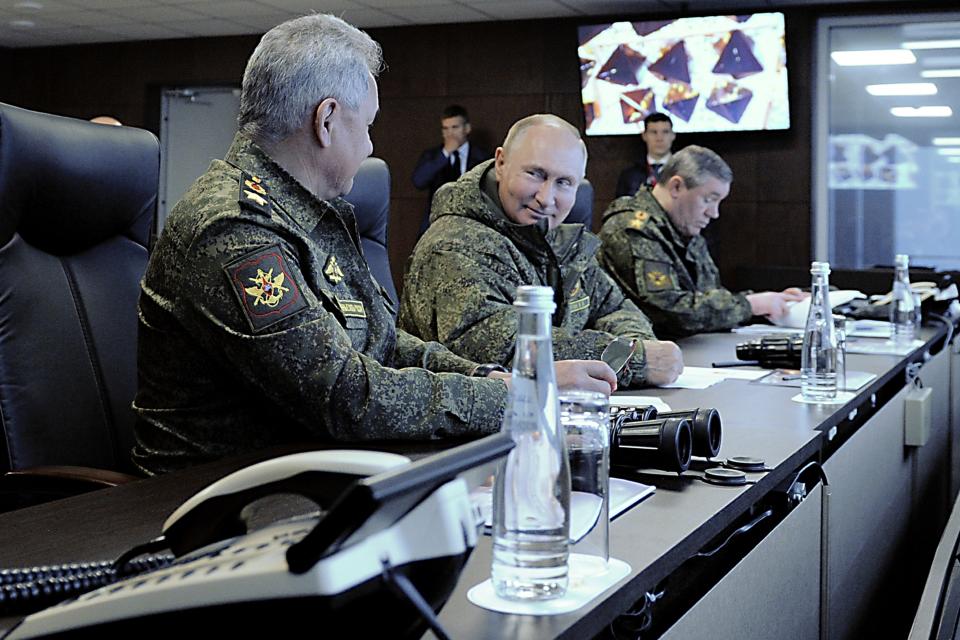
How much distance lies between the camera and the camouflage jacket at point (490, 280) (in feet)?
7.18

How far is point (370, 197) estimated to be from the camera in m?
2.70

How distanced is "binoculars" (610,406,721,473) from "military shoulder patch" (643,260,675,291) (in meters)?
1.97

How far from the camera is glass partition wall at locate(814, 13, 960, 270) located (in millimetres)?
6633

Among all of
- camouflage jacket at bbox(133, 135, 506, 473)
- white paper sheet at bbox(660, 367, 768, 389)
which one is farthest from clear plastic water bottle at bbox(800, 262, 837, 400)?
camouflage jacket at bbox(133, 135, 506, 473)

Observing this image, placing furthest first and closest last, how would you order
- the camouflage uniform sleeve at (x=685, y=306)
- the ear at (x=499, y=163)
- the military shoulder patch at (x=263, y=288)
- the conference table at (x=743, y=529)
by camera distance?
1. the camouflage uniform sleeve at (x=685, y=306)
2. the ear at (x=499, y=163)
3. the military shoulder patch at (x=263, y=288)
4. the conference table at (x=743, y=529)

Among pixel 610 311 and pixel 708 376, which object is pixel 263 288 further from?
pixel 610 311

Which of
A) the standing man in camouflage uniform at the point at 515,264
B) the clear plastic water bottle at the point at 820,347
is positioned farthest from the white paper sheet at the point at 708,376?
the clear plastic water bottle at the point at 820,347

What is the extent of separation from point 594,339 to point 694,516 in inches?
43.6

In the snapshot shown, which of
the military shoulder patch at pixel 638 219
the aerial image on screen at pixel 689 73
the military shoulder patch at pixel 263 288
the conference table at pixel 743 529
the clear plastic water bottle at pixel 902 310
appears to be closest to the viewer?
the conference table at pixel 743 529

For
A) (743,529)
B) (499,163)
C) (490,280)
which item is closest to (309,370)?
(743,529)

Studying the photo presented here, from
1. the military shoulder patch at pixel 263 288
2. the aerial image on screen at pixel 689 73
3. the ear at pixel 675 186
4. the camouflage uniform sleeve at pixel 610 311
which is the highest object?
the aerial image on screen at pixel 689 73

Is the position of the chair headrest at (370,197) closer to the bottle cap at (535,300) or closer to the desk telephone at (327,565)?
the bottle cap at (535,300)

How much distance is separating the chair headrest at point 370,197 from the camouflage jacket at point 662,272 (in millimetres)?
931

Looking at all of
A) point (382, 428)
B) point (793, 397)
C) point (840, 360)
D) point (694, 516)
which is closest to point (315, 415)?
point (382, 428)
